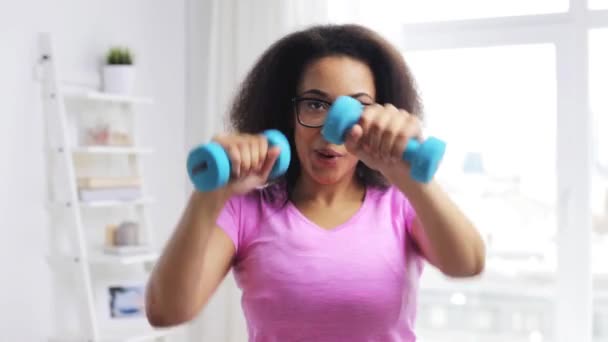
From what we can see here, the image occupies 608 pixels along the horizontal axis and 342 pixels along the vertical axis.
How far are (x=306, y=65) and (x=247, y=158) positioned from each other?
0.89 ft

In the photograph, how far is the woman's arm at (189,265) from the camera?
2.86 ft

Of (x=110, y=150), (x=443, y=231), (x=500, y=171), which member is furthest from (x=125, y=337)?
(x=443, y=231)

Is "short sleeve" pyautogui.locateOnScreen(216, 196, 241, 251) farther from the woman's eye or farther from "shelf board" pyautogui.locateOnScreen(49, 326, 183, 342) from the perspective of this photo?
"shelf board" pyautogui.locateOnScreen(49, 326, 183, 342)

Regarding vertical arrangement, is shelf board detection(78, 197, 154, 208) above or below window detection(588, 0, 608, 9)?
below

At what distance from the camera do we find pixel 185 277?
89cm

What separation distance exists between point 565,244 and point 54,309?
1.78 meters

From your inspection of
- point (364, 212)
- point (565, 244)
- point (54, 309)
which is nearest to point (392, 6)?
point (565, 244)

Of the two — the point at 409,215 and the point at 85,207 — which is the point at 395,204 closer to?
the point at 409,215

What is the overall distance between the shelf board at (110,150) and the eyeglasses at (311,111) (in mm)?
1560

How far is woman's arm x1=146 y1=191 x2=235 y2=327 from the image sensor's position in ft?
2.86

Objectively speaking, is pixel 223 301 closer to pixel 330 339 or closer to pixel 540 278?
pixel 540 278

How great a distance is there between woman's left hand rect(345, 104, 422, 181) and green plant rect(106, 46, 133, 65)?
1904 mm

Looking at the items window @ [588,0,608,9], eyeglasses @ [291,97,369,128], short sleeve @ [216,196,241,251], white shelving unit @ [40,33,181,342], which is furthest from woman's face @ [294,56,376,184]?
window @ [588,0,608,9]

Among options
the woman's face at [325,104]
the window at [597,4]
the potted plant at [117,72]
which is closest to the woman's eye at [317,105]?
the woman's face at [325,104]
